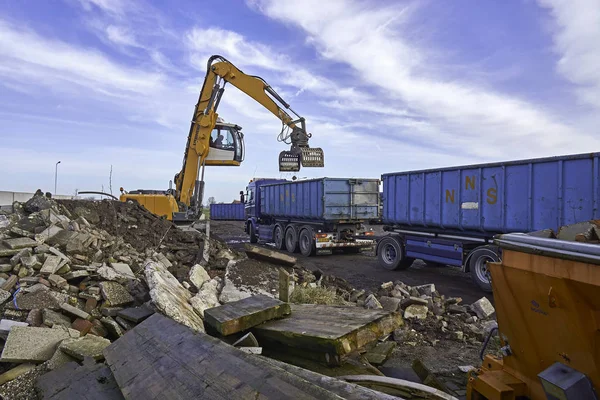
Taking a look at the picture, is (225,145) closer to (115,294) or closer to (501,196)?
(501,196)

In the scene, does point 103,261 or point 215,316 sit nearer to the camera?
point 215,316

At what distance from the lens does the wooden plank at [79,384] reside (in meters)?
2.88

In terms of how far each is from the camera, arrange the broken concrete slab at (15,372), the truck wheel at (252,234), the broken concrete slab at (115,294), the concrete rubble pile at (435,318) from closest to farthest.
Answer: the broken concrete slab at (15,372) → the broken concrete slab at (115,294) → the concrete rubble pile at (435,318) → the truck wheel at (252,234)

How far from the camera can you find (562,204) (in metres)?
7.35

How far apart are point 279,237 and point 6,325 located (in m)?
12.9

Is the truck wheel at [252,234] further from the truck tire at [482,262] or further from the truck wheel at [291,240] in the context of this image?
the truck tire at [482,262]

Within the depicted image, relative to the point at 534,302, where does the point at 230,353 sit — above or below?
below

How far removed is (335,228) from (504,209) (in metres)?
6.32

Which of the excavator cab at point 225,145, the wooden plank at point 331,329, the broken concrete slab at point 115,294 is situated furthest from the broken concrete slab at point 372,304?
the excavator cab at point 225,145

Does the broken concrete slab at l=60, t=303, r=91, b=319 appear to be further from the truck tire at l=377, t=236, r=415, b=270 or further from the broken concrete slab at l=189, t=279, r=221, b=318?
the truck tire at l=377, t=236, r=415, b=270

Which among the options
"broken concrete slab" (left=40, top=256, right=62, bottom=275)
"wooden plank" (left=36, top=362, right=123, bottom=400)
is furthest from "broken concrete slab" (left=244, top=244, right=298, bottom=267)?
"wooden plank" (left=36, top=362, right=123, bottom=400)

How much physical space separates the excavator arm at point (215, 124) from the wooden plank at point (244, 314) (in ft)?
33.7

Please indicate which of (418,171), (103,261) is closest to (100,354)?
(103,261)

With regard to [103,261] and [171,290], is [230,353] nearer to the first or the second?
[171,290]
